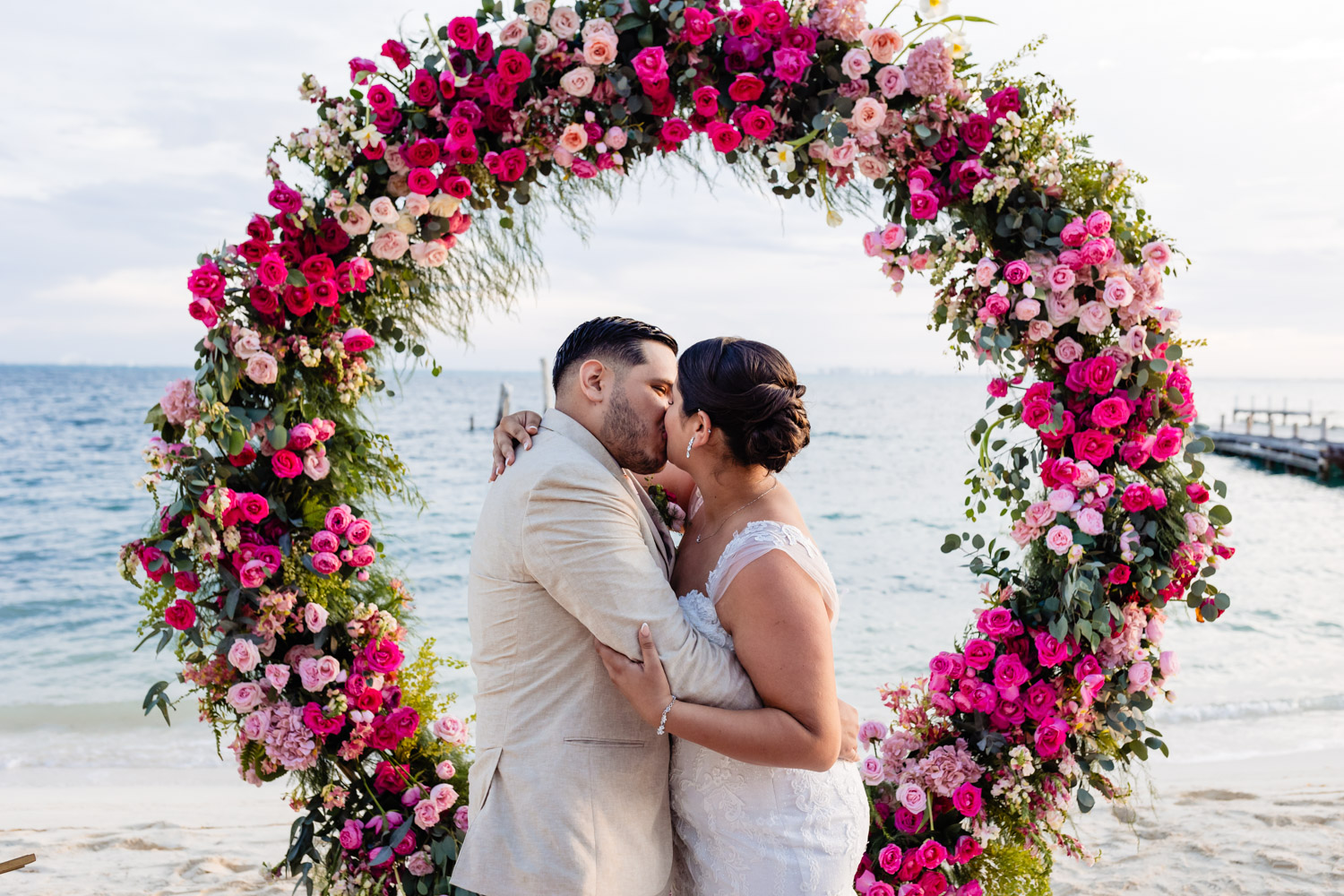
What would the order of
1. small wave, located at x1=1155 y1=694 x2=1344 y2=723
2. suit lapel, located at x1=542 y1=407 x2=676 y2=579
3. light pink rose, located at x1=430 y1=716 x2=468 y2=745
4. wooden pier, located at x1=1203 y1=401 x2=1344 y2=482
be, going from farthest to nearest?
wooden pier, located at x1=1203 y1=401 x2=1344 y2=482, small wave, located at x1=1155 y1=694 x2=1344 y2=723, light pink rose, located at x1=430 y1=716 x2=468 y2=745, suit lapel, located at x1=542 y1=407 x2=676 y2=579

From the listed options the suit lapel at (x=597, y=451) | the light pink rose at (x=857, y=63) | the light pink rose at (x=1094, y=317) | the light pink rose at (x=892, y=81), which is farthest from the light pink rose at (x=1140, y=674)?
the light pink rose at (x=857, y=63)

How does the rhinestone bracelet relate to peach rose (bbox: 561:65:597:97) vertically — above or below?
below

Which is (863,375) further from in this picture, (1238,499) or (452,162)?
(452,162)

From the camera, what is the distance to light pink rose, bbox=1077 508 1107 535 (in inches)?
114

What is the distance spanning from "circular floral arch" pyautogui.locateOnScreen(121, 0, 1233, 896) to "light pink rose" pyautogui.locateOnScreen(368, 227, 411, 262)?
1cm

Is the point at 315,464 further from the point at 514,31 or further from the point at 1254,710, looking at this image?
the point at 1254,710

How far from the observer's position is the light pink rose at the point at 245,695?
3.01 metres

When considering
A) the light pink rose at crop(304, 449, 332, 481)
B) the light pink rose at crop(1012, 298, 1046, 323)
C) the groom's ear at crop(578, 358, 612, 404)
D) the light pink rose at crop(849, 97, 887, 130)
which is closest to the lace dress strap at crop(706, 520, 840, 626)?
the groom's ear at crop(578, 358, 612, 404)

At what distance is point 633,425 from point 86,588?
1262 centimetres

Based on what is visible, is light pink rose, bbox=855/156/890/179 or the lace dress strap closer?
the lace dress strap

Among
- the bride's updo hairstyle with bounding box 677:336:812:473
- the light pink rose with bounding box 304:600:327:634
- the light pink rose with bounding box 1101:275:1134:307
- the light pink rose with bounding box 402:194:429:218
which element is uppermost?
the light pink rose with bounding box 402:194:429:218

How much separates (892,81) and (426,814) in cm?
306

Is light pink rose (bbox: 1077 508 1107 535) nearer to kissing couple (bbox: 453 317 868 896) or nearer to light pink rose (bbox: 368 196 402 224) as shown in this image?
kissing couple (bbox: 453 317 868 896)

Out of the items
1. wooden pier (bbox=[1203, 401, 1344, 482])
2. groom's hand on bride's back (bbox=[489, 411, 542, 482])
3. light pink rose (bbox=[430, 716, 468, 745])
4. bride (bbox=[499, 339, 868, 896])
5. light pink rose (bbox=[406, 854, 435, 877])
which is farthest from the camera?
wooden pier (bbox=[1203, 401, 1344, 482])
